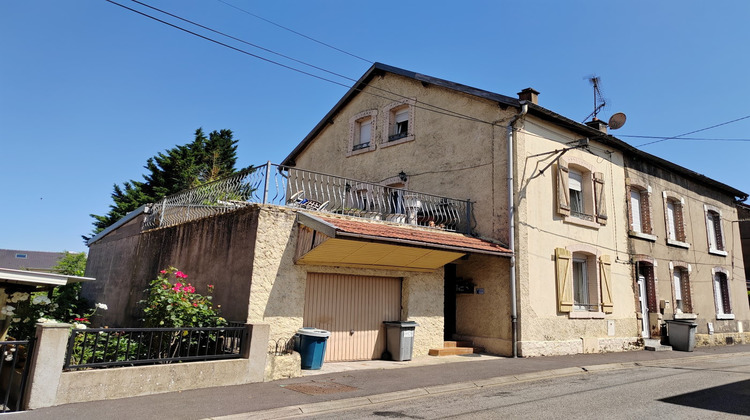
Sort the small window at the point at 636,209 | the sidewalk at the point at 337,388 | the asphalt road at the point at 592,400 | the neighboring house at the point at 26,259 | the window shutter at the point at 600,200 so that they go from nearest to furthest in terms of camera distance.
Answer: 1. the sidewalk at the point at 337,388
2. the asphalt road at the point at 592,400
3. the window shutter at the point at 600,200
4. the small window at the point at 636,209
5. the neighboring house at the point at 26,259

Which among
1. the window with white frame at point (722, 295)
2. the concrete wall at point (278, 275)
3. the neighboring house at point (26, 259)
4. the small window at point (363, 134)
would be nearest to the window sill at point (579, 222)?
the concrete wall at point (278, 275)

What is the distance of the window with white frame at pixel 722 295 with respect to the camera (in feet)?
58.7

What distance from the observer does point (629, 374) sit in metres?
9.48

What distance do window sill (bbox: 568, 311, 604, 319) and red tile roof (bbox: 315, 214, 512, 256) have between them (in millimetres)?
2924

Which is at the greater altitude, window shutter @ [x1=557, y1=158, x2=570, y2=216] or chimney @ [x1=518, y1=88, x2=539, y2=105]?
chimney @ [x1=518, y1=88, x2=539, y2=105]

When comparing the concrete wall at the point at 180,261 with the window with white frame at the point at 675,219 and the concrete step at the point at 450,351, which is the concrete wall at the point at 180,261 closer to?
the concrete step at the point at 450,351

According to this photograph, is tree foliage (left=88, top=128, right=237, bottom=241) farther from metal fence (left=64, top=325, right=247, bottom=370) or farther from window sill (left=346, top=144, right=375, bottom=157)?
metal fence (left=64, top=325, right=247, bottom=370)

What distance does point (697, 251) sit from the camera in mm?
17594

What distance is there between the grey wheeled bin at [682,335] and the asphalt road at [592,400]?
5.30 m

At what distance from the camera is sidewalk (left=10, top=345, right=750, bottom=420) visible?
5.59 m

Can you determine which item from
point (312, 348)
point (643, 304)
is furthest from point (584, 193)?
point (312, 348)

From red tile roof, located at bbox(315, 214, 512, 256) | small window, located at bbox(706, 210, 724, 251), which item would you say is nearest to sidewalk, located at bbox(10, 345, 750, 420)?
red tile roof, located at bbox(315, 214, 512, 256)

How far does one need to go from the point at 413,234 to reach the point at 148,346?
550 cm

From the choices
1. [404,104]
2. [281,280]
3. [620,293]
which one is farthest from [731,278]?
[281,280]
